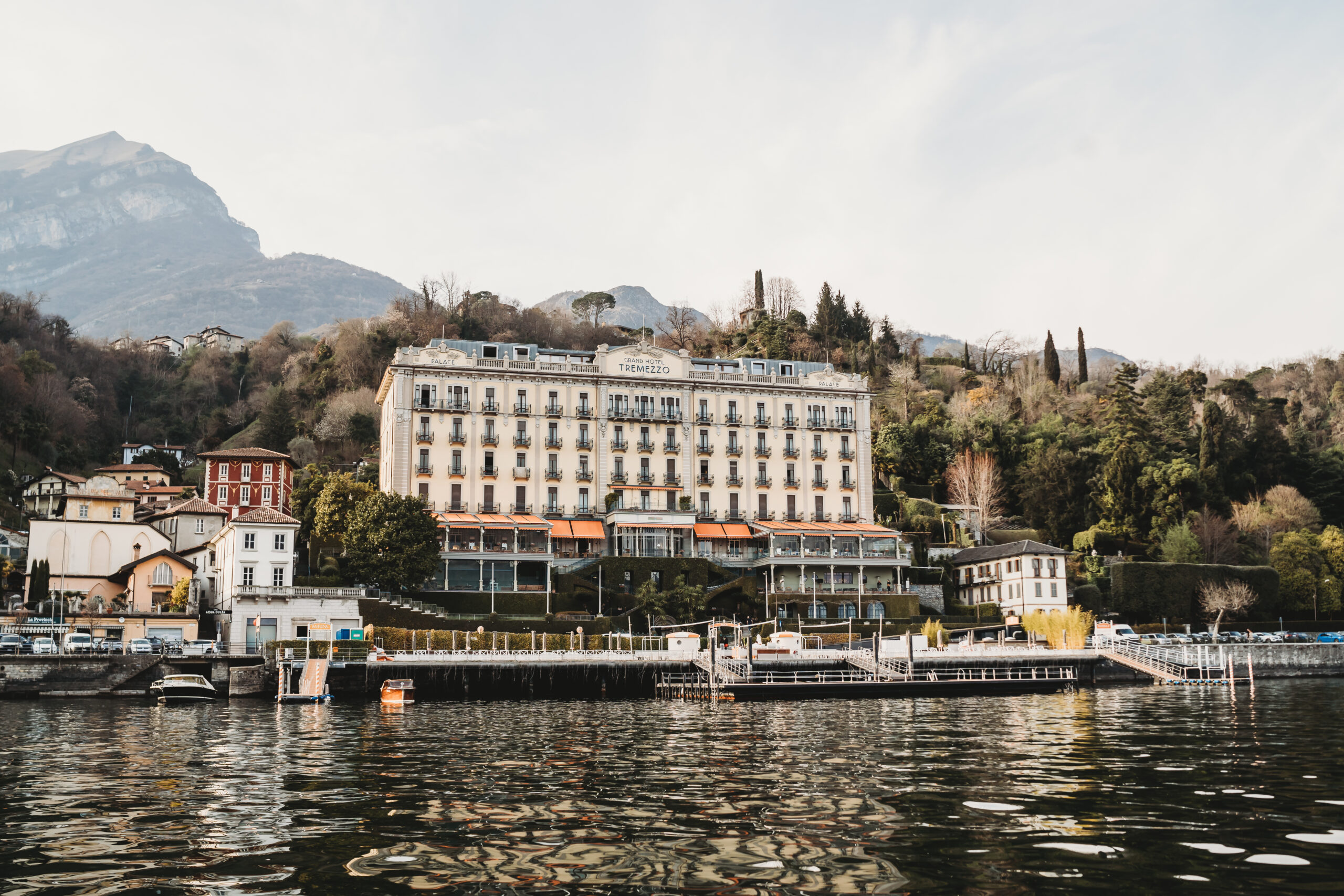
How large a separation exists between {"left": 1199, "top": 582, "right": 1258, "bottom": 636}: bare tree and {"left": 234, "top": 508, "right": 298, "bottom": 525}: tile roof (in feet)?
192

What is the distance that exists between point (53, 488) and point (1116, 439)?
85293mm

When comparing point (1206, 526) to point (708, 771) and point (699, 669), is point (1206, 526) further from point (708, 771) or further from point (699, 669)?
point (708, 771)

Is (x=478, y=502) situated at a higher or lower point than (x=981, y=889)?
higher

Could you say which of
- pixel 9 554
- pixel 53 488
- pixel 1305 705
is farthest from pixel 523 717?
pixel 53 488

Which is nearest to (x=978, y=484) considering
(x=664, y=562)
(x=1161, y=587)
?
(x=1161, y=587)

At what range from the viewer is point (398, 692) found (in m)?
47.1

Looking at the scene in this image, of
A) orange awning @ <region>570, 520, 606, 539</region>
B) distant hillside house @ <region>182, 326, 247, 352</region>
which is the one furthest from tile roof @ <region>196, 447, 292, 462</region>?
distant hillside house @ <region>182, 326, 247, 352</region>

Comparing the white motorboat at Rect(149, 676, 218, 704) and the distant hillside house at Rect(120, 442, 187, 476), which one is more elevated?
the distant hillside house at Rect(120, 442, 187, 476)

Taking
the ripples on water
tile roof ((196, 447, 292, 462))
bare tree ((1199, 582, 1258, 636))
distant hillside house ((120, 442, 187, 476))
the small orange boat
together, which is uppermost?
distant hillside house ((120, 442, 187, 476))

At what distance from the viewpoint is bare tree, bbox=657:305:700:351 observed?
112125 millimetres

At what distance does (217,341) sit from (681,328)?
204 ft

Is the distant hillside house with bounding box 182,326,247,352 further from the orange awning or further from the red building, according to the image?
the orange awning

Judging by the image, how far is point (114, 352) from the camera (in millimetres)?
127625

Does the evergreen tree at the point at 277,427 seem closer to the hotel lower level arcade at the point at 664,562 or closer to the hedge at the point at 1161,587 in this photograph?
the hotel lower level arcade at the point at 664,562
